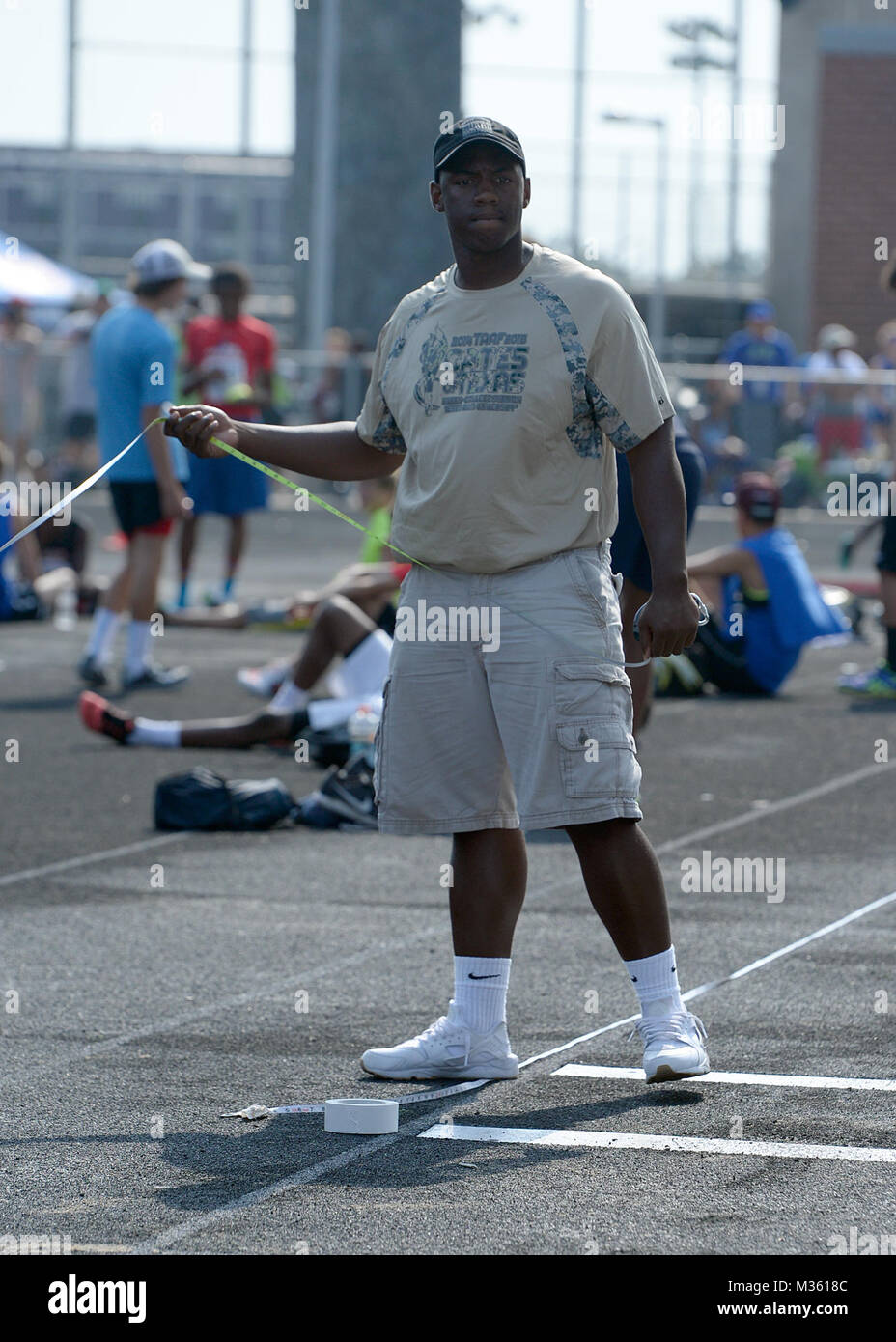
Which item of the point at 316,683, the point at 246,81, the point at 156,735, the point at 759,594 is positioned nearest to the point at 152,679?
the point at 156,735

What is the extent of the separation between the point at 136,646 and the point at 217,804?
12.4ft

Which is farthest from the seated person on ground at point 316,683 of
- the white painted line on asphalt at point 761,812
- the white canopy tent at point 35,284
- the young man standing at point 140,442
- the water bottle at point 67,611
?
the white canopy tent at point 35,284

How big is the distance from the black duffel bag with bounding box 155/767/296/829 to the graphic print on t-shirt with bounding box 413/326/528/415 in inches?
139

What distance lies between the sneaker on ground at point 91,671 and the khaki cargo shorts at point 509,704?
23.0 ft

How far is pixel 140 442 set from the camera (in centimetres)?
1148

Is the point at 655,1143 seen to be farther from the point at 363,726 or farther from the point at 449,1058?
the point at 363,726

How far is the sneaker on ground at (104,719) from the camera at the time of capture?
9.67 meters

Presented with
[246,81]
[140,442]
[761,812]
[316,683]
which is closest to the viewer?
[761,812]

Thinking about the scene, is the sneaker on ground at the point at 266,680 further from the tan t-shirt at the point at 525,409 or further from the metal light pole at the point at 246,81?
the metal light pole at the point at 246,81

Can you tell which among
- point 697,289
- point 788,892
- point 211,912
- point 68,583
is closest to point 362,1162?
point 211,912

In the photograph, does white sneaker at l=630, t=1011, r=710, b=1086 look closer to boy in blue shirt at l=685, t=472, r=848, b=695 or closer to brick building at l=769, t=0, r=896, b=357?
boy in blue shirt at l=685, t=472, r=848, b=695

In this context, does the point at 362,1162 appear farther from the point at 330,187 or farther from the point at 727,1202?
the point at 330,187

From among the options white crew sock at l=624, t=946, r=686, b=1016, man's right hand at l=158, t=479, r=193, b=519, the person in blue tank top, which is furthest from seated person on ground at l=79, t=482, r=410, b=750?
white crew sock at l=624, t=946, r=686, b=1016

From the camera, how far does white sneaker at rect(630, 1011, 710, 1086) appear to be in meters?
4.68
